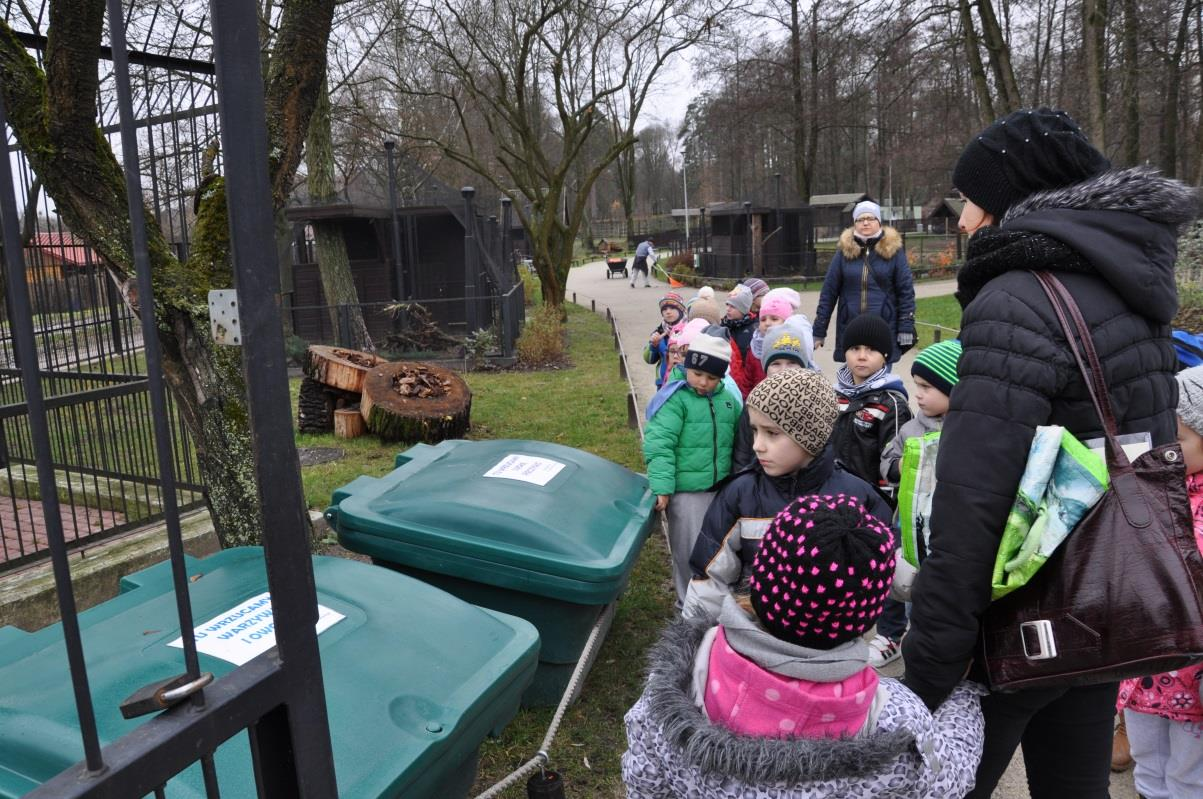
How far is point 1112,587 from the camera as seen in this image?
167 centimetres

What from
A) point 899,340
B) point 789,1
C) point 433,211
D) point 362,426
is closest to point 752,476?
point 899,340

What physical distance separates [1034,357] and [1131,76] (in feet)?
73.2

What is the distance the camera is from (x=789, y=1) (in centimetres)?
3172

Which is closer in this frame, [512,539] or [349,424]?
[512,539]

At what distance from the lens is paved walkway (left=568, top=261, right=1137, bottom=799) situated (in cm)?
317

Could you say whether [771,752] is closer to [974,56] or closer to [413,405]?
[413,405]

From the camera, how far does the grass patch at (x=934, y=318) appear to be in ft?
43.4

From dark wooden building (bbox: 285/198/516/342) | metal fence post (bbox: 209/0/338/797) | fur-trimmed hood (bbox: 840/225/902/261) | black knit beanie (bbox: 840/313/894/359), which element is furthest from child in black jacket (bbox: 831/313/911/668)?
dark wooden building (bbox: 285/198/516/342)

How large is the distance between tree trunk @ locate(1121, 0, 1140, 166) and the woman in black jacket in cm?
1743

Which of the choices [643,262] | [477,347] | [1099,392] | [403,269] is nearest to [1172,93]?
[643,262]

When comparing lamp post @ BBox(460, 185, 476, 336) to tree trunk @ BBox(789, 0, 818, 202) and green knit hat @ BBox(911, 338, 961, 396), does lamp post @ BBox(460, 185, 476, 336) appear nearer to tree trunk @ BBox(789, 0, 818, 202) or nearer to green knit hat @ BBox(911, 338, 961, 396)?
green knit hat @ BBox(911, 338, 961, 396)

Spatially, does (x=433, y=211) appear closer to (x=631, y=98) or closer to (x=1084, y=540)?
(x=631, y=98)

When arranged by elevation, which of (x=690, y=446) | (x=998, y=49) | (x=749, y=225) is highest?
(x=998, y=49)

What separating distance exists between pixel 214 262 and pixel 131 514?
7.83 feet
